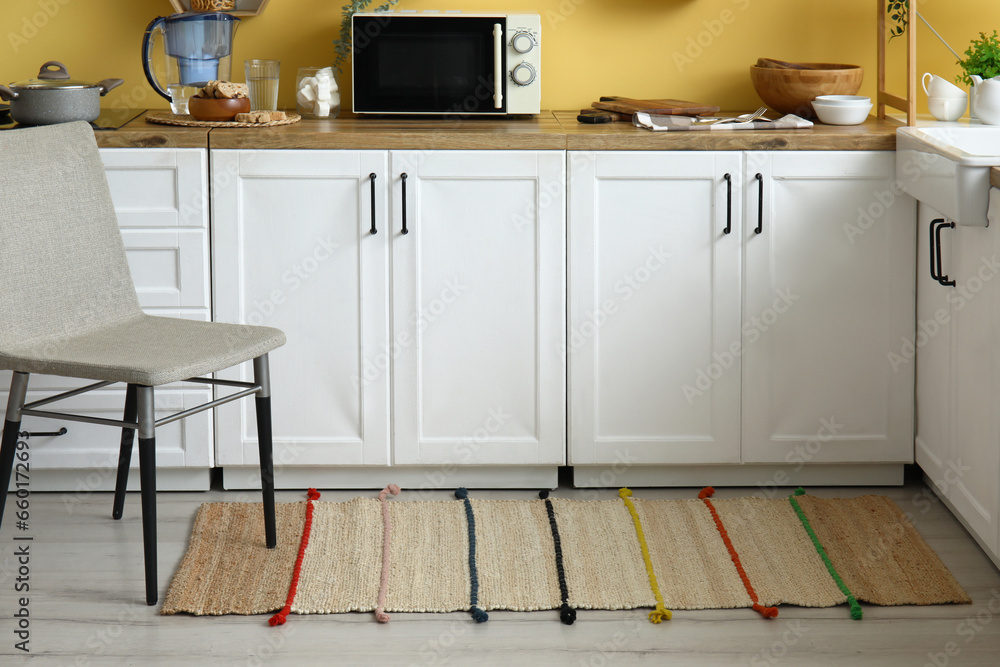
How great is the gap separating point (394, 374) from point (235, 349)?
1.85 feet

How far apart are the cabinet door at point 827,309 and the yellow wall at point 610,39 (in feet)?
1.90

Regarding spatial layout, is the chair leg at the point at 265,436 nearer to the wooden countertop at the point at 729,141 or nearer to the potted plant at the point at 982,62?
the wooden countertop at the point at 729,141

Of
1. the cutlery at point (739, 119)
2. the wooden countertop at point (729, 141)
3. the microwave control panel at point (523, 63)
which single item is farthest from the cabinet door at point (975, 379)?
the microwave control panel at point (523, 63)

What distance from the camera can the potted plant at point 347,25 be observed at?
9.10 feet

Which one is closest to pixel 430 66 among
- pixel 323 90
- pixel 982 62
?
pixel 323 90

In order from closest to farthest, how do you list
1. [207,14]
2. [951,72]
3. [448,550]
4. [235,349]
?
[235,349] < [448,550] < [207,14] < [951,72]

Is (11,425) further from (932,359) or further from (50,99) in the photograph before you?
(932,359)

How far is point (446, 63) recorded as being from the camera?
2.65 m

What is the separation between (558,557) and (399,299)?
0.72 metres

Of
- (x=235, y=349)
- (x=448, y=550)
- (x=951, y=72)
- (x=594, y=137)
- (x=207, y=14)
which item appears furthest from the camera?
(x=951, y=72)

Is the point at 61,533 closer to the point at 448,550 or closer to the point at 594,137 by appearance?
the point at 448,550

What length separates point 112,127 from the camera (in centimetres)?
250

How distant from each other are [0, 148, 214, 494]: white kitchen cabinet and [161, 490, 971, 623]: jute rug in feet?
0.63

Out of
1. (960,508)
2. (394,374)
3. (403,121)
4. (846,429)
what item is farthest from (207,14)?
(960,508)
